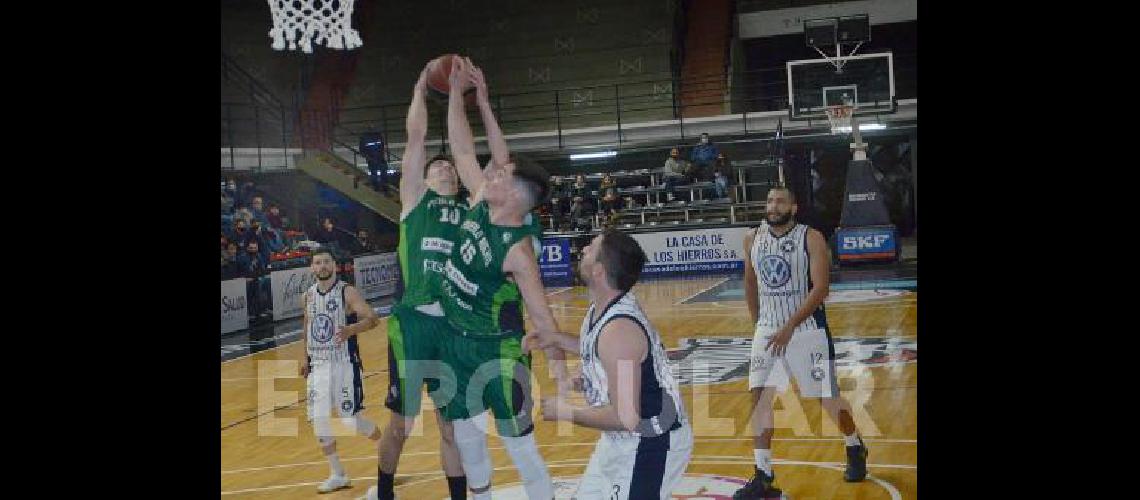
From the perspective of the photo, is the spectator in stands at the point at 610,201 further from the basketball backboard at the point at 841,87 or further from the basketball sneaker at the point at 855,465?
the basketball sneaker at the point at 855,465

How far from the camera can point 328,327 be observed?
5.55m

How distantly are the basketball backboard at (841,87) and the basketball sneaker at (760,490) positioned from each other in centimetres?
723

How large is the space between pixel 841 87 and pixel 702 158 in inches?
79.8

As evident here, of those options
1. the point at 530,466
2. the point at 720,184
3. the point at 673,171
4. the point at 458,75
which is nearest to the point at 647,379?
the point at 530,466

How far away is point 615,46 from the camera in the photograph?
1341 cm

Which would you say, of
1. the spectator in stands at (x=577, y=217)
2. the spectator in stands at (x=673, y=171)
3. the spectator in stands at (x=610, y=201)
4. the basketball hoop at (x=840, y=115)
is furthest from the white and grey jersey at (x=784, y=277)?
the basketball hoop at (x=840, y=115)

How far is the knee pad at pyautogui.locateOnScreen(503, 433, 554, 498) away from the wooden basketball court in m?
0.80

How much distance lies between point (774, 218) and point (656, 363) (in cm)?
181

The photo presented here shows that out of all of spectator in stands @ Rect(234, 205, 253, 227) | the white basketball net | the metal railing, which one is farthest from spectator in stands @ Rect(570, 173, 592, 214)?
spectator in stands @ Rect(234, 205, 253, 227)

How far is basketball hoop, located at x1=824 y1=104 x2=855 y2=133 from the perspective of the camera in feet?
36.8

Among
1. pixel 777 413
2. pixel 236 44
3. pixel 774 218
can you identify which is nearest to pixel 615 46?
pixel 236 44

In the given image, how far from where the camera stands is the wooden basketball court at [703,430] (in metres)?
5.38
